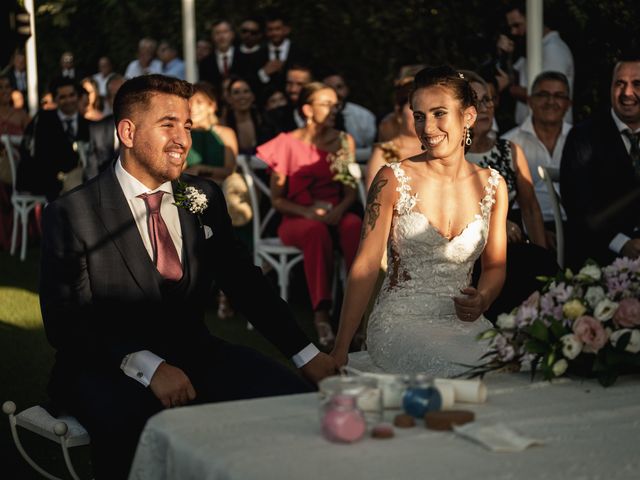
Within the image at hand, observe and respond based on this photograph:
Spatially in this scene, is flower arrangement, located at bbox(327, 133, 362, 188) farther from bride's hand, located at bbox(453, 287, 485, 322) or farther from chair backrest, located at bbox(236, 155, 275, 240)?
bride's hand, located at bbox(453, 287, 485, 322)

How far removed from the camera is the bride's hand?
13.9ft

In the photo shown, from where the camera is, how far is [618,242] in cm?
591

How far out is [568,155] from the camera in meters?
6.14

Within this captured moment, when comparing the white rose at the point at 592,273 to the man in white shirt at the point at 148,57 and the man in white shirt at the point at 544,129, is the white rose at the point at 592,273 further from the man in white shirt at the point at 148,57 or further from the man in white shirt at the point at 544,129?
the man in white shirt at the point at 148,57

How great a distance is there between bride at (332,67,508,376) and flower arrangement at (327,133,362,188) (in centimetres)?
296

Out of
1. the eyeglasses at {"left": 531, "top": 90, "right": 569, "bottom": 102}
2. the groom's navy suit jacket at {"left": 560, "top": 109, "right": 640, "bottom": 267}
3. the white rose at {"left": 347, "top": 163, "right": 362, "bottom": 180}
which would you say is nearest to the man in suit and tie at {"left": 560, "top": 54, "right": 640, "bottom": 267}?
the groom's navy suit jacket at {"left": 560, "top": 109, "right": 640, "bottom": 267}

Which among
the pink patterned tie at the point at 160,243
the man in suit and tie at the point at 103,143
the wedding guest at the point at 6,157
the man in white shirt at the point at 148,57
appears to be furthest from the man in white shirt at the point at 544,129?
the man in white shirt at the point at 148,57

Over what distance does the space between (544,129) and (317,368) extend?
13.0 feet

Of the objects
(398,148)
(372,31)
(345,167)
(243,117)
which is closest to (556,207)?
(398,148)

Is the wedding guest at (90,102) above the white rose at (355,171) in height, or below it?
above

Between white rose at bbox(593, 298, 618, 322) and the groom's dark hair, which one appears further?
the groom's dark hair

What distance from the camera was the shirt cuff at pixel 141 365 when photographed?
3641mm

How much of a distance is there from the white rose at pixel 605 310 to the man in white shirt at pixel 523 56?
570cm

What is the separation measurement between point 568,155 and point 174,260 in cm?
286
